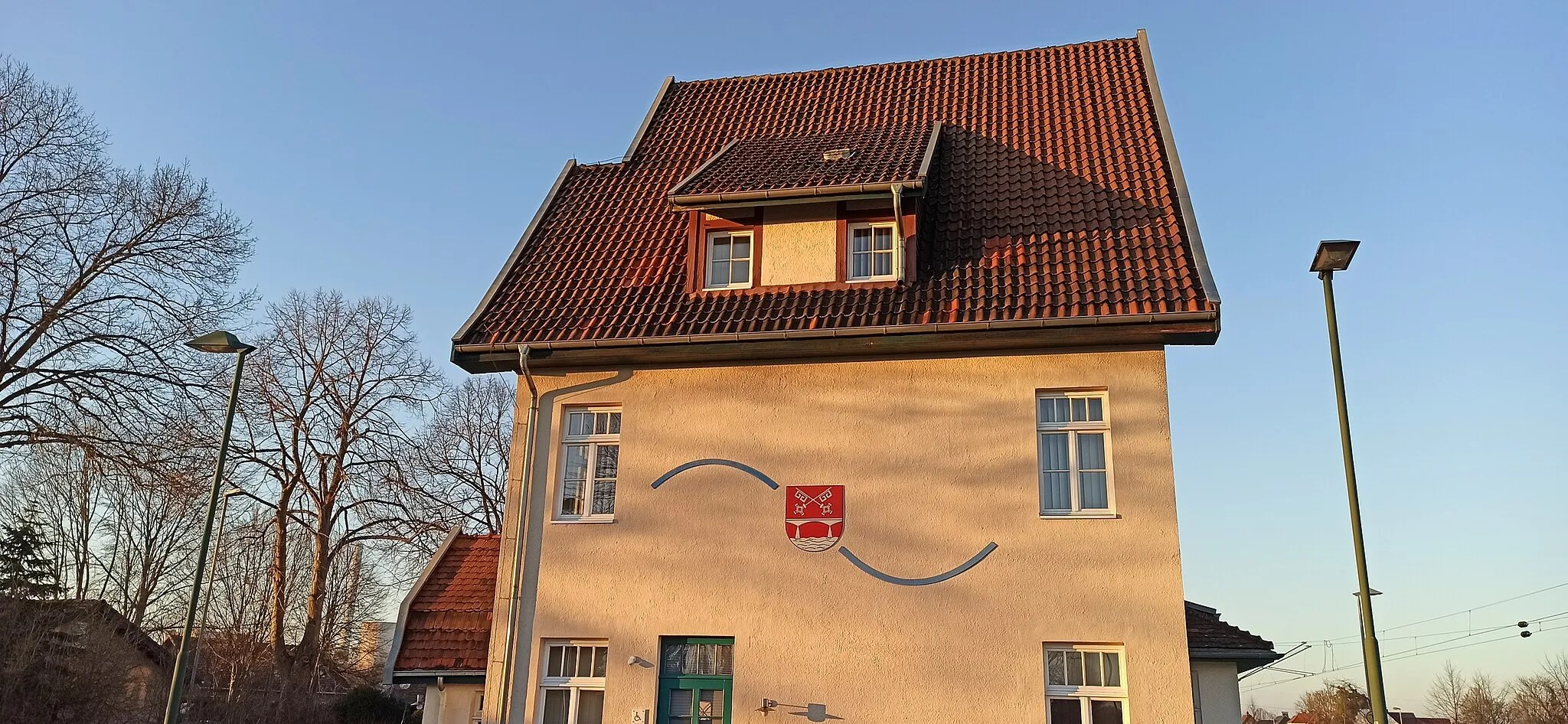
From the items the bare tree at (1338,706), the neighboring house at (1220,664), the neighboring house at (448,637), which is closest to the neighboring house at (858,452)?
the neighboring house at (448,637)

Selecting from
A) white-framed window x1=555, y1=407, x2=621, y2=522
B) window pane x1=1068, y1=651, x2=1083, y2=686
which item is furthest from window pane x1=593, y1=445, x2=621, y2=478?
window pane x1=1068, y1=651, x2=1083, y2=686

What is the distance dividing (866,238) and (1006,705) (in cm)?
561

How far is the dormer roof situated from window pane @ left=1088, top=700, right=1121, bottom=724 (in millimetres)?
5973

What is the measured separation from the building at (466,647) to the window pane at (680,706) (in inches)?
105

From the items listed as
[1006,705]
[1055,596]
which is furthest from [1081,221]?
[1006,705]

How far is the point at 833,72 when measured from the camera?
1892cm

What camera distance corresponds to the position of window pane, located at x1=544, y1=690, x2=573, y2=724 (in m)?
12.1

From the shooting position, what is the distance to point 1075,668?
1107 centimetres

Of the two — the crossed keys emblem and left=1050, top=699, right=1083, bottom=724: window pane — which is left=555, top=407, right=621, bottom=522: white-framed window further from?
left=1050, top=699, right=1083, bottom=724: window pane

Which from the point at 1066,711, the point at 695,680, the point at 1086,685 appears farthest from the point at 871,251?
the point at 1066,711

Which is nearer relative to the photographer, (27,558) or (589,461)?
(589,461)

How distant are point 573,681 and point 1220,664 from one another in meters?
8.90

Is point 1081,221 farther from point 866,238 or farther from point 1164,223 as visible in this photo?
point 866,238

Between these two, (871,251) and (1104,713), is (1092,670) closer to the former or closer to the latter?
(1104,713)
